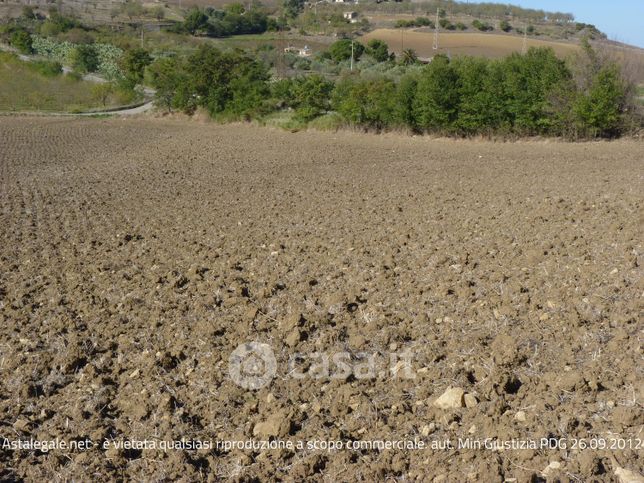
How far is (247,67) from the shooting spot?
41938mm

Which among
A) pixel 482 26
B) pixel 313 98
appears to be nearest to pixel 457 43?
pixel 482 26

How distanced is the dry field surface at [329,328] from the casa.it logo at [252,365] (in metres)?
0.09

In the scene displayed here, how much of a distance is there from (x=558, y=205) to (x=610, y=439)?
8.48 m

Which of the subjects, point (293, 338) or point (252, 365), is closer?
point (252, 365)

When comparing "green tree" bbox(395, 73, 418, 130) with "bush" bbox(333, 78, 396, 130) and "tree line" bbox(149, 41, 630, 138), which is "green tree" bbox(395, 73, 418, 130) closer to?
"tree line" bbox(149, 41, 630, 138)

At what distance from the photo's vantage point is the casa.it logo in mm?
6172

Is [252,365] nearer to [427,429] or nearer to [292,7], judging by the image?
[427,429]

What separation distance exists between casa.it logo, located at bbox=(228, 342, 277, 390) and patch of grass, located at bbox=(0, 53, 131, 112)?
51968 millimetres

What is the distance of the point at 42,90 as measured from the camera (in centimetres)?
6269

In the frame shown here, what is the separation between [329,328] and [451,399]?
6.75 ft

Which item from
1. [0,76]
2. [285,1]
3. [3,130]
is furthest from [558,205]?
[285,1]

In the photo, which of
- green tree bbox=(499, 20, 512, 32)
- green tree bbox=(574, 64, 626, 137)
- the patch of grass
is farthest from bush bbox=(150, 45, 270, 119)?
green tree bbox=(499, 20, 512, 32)

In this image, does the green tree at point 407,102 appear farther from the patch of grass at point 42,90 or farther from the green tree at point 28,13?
the green tree at point 28,13

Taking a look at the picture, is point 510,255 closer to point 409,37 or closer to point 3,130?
point 3,130
